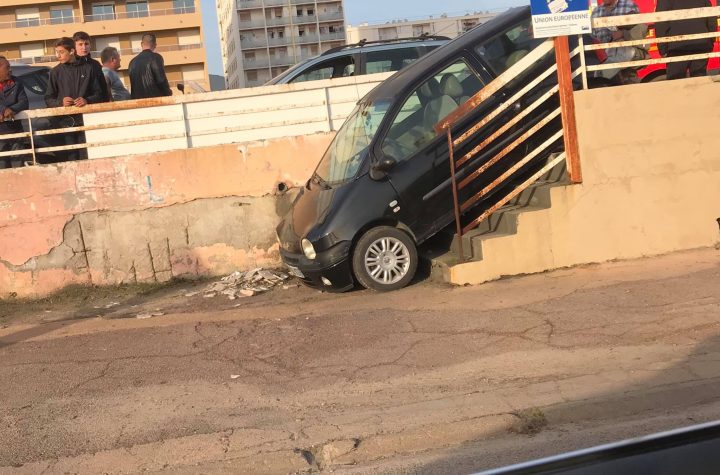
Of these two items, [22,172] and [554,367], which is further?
[22,172]

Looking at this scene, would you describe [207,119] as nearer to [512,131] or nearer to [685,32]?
[512,131]

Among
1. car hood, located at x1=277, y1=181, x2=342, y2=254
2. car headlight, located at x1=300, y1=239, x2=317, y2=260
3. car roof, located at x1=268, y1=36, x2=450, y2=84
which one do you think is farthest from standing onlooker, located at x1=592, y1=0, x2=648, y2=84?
car headlight, located at x1=300, y1=239, x2=317, y2=260

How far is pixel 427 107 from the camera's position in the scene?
874 cm

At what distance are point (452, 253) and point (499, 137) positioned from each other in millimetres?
1444

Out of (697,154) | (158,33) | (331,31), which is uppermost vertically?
(331,31)

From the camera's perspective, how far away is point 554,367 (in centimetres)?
566

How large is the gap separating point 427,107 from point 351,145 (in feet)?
3.27

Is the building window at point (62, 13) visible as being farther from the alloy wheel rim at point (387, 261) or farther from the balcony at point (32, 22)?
the alloy wheel rim at point (387, 261)

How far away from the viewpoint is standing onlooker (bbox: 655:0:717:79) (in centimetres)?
895

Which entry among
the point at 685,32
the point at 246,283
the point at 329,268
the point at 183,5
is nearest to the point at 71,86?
the point at 246,283

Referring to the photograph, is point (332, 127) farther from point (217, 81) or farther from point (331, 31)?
point (331, 31)

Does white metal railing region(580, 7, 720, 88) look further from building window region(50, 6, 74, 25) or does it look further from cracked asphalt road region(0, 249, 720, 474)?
building window region(50, 6, 74, 25)

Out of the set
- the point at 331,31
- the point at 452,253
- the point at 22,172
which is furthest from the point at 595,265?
the point at 331,31

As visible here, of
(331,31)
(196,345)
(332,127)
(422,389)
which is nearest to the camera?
(422,389)
